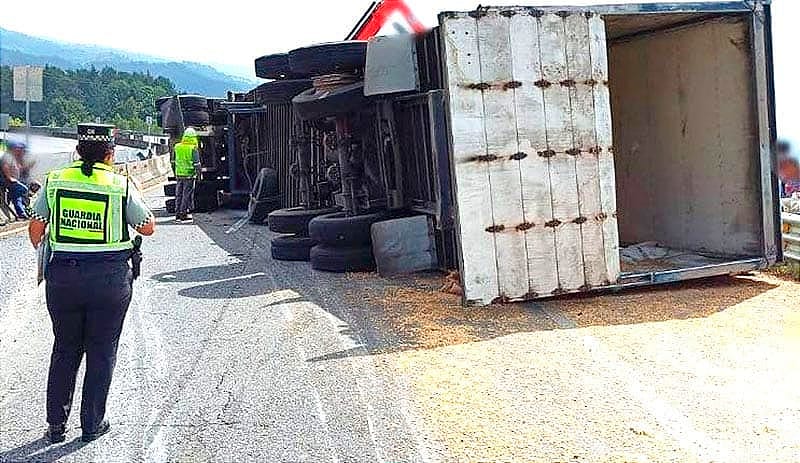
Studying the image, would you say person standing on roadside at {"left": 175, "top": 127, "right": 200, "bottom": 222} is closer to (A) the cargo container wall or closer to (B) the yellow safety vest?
(A) the cargo container wall

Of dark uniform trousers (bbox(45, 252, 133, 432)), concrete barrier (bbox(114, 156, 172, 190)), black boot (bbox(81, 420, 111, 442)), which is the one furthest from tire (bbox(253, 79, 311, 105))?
concrete barrier (bbox(114, 156, 172, 190))

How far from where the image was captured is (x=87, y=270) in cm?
489

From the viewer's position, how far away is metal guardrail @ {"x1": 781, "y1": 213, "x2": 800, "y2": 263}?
10047 millimetres

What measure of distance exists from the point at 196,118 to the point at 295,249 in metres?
10.3

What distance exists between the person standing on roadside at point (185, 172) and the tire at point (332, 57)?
7925mm

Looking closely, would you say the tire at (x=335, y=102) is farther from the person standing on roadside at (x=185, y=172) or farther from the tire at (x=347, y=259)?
the person standing on roadside at (x=185, y=172)

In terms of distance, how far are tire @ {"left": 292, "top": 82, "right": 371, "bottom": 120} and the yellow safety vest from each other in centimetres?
559

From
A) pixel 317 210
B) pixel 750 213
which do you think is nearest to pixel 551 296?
pixel 750 213

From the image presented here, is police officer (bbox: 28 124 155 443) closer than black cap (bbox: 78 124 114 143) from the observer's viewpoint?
Yes

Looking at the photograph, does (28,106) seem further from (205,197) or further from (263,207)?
(205,197)

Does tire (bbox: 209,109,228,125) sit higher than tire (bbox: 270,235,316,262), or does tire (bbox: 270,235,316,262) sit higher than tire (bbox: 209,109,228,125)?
tire (bbox: 209,109,228,125)

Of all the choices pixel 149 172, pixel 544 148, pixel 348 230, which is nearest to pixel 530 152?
pixel 544 148

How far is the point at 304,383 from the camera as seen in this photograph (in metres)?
6.01

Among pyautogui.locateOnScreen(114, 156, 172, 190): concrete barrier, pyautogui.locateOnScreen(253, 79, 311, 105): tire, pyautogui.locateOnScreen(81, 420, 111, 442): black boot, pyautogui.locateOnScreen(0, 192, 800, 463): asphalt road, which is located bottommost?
pyautogui.locateOnScreen(0, 192, 800, 463): asphalt road
